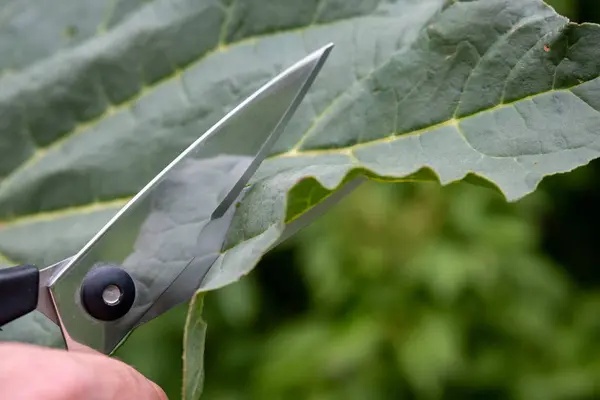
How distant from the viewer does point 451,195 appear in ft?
5.07

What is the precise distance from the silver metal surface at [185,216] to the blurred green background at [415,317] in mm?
915

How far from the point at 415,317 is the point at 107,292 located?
3.39ft

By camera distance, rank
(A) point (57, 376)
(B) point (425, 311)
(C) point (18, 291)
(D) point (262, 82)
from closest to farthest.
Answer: (A) point (57, 376)
(C) point (18, 291)
(D) point (262, 82)
(B) point (425, 311)

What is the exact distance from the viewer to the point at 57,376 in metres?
0.41

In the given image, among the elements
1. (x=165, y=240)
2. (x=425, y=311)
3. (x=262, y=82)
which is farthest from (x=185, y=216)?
(x=425, y=311)

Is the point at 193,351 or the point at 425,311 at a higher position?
the point at 193,351

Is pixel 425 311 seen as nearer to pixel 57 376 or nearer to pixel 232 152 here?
pixel 232 152

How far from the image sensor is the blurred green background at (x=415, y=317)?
148 cm

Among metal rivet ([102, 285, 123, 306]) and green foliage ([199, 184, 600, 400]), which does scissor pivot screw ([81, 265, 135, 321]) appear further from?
green foliage ([199, 184, 600, 400])

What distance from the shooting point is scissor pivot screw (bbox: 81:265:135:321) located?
524 millimetres

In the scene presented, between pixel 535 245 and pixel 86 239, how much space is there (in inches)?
51.3

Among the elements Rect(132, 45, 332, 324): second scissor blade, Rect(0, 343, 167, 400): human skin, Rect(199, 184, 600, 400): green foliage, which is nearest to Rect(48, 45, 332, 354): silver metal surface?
Rect(132, 45, 332, 324): second scissor blade

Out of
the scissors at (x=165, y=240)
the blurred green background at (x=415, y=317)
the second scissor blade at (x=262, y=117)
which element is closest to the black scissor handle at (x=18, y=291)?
the scissors at (x=165, y=240)

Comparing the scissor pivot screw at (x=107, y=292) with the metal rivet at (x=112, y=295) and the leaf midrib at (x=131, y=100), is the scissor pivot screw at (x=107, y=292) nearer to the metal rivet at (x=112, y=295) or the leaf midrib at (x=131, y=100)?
the metal rivet at (x=112, y=295)
